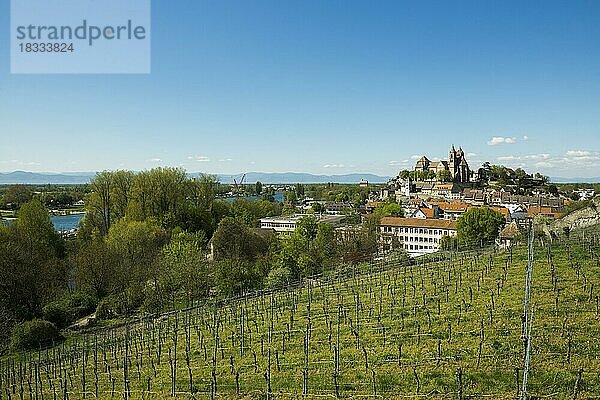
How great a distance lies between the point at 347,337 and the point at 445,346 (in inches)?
101

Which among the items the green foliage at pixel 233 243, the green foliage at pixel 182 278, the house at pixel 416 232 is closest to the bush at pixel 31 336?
the green foliage at pixel 182 278

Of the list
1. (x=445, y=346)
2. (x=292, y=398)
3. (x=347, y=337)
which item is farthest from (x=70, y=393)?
(x=445, y=346)

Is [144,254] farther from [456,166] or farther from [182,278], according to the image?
[456,166]

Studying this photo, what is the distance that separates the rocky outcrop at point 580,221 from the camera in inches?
1116

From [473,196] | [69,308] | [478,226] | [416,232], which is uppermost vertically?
[473,196]

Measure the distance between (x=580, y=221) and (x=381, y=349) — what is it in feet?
78.2

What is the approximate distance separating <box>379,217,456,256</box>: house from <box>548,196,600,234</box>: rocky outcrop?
17288 millimetres

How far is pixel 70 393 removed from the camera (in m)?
10.6

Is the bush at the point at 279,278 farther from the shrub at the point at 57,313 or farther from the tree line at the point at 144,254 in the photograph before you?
the shrub at the point at 57,313

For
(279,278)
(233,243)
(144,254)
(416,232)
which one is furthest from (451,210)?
(144,254)

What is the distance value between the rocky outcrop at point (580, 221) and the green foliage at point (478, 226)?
22.5 feet

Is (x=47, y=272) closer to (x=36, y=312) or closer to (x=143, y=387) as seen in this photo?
(x=36, y=312)

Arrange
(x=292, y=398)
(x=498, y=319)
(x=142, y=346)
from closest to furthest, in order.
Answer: (x=292, y=398) < (x=498, y=319) < (x=142, y=346)

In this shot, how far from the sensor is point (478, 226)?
3869cm
